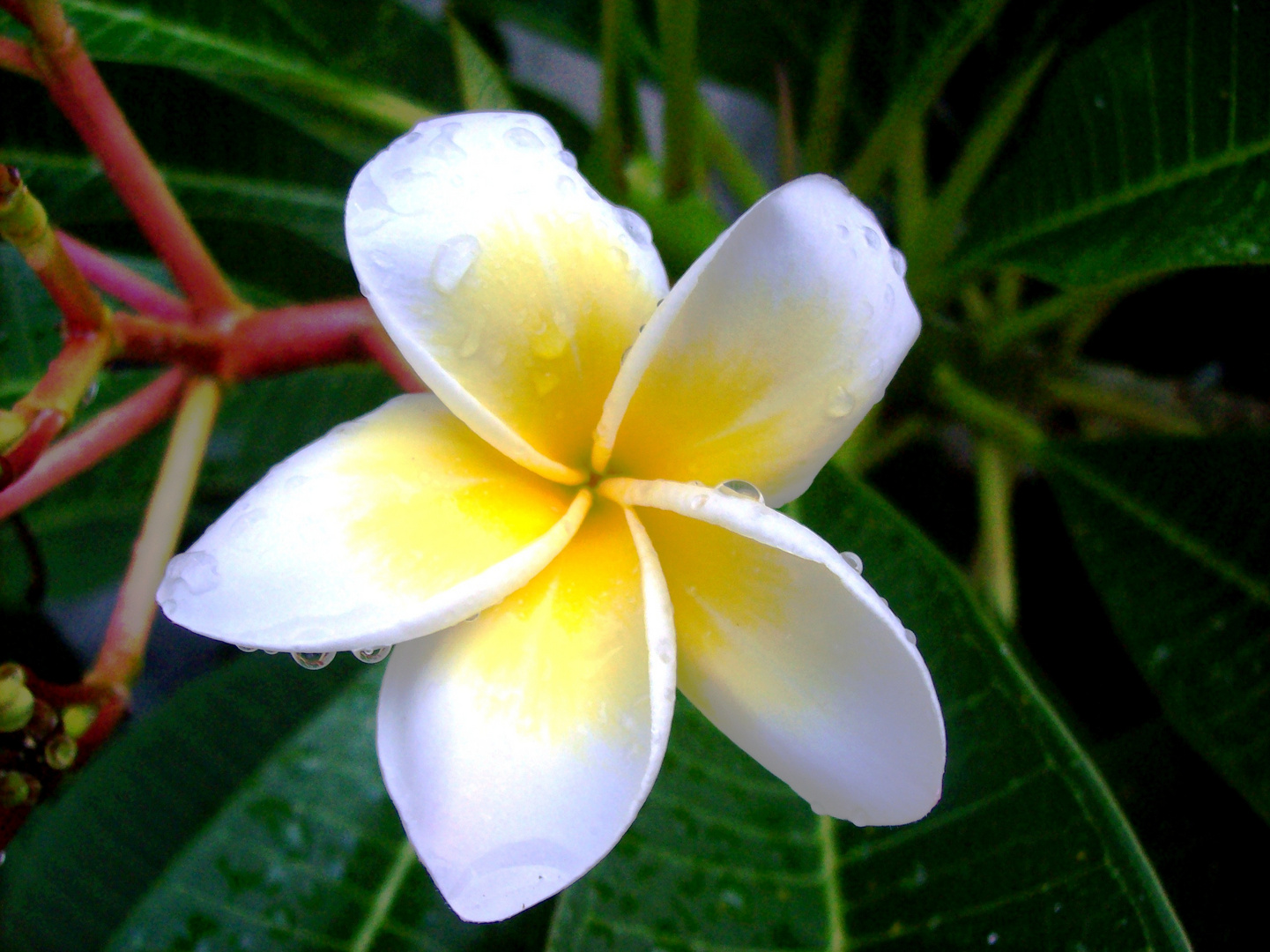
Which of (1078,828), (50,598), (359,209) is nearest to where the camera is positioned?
(359,209)

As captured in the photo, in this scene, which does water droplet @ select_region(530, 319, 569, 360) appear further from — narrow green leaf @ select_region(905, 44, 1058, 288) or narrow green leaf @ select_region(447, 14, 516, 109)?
narrow green leaf @ select_region(905, 44, 1058, 288)

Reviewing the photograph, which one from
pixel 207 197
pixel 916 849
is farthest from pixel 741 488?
pixel 207 197

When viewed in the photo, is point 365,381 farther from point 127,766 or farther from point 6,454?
point 6,454

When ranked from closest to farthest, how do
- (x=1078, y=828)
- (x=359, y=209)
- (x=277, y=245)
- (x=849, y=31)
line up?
(x=359, y=209) → (x=1078, y=828) → (x=849, y=31) → (x=277, y=245)

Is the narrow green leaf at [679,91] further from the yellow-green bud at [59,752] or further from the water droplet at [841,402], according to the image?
the yellow-green bud at [59,752]

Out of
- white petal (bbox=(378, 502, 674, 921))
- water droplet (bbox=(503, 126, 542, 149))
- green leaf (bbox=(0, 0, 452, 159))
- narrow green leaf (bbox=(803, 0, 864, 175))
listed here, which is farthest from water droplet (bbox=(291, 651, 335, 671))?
narrow green leaf (bbox=(803, 0, 864, 175))

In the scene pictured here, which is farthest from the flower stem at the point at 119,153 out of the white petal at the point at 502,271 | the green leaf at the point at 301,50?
the white petal at the point at 502,271

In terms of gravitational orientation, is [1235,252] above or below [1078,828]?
above

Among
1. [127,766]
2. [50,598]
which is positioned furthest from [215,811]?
[50,598]
